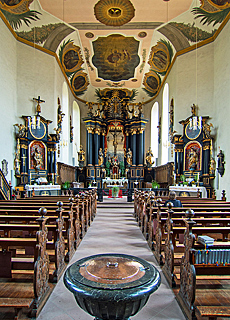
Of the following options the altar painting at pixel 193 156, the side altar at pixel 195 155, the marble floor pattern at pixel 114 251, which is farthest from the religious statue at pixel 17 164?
the altar painting at pixel 193 156

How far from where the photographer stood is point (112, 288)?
1621 mm

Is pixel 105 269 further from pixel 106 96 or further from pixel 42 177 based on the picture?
pixel 106 96

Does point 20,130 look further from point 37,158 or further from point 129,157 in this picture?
point 129,157

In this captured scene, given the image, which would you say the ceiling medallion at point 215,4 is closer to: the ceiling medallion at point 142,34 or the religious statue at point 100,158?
the ceiling medallion at point 142,34

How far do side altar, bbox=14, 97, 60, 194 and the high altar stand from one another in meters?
6.26

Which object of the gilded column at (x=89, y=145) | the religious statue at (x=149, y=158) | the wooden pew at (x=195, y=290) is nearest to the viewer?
the wooden pew at (x=195, y=290)

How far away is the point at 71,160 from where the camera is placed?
19.1 meters

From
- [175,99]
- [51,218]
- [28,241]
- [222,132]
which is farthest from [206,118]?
[28,241]

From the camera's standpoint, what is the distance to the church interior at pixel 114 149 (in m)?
2.93

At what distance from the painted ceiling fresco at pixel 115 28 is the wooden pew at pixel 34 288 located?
11.5 meters

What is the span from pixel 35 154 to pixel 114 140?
10096 mm

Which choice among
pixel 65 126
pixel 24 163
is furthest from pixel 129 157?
pixel 24 163

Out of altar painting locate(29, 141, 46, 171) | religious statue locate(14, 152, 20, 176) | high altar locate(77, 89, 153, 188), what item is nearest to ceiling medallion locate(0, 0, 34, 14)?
altar painting locate(29, 141, 46, 171)

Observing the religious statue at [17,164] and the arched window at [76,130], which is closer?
the religious statue at [17,164]
